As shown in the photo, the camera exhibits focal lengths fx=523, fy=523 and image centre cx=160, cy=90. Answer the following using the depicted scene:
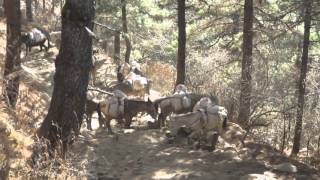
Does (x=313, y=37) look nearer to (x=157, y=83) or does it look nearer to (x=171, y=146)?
(x=157, y=83)

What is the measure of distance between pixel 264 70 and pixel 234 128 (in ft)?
20.9

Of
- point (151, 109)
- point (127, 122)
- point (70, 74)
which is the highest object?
point (70, 74)

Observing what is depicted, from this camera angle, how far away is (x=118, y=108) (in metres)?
14.9

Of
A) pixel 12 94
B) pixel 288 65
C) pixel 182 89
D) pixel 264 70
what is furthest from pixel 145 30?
pixel 12 94

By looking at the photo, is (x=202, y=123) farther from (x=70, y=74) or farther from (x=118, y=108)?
(x=70, y=74)

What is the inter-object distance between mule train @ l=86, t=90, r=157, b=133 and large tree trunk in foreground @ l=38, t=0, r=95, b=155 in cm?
478

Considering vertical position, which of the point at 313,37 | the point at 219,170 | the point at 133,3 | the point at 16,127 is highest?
the point at 133,3

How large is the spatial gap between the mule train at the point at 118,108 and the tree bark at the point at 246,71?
10.1 ft

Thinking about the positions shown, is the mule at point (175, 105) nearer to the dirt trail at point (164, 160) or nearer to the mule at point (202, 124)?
the dirt trail at point (164, 160)

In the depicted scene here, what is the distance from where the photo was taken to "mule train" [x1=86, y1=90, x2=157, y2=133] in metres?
14.9

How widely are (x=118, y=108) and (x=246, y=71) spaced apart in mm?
5213

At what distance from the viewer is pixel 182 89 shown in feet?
54.4

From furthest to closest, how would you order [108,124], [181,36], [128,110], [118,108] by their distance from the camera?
[181,36], [128,110], [118,108], [108,124]

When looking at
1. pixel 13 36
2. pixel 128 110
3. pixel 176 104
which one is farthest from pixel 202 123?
pixel 13 36
